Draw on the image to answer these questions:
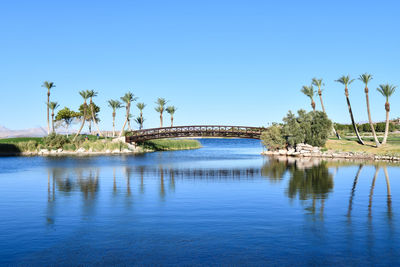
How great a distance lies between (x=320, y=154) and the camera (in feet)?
201

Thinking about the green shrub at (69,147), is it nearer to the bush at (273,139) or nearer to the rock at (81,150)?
the rock at (81,150)

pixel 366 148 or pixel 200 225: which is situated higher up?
pixel 366 148

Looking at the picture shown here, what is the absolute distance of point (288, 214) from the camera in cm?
1608

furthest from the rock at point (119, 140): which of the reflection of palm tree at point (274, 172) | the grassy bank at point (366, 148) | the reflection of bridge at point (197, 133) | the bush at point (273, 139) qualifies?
the reflection of palm tree at point (274, 172)

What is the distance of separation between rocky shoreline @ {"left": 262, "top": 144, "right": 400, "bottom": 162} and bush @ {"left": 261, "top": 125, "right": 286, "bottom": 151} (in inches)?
55.2

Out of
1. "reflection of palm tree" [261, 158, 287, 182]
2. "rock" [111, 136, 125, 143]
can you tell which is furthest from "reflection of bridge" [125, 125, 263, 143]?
"reflection of palm tree" [261, 158, 287, 182]

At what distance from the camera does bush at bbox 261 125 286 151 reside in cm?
7012

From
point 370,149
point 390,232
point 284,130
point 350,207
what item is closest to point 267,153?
point 284,130

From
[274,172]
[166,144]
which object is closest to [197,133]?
[166,144]

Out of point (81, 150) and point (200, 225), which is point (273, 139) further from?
point (200, 225)

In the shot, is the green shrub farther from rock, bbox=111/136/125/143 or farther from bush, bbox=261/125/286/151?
bush, bbox=261/125/286/151

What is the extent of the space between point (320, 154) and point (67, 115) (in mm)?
91184

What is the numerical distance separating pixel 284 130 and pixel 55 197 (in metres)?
53.7

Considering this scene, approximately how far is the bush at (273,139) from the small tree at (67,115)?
7676cm
